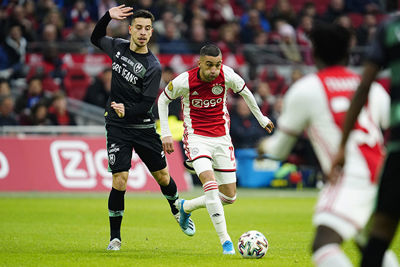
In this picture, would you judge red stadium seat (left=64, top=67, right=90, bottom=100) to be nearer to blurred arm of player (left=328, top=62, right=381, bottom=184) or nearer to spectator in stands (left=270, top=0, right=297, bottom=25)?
spectator in stands (left=270, top=0, right=297, bottom=25)

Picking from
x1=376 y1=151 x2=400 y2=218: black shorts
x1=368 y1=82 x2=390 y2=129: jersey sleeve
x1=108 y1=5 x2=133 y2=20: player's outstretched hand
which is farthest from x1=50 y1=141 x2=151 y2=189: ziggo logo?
x1=376 y1=151 x2=400 y2=218: black shorts

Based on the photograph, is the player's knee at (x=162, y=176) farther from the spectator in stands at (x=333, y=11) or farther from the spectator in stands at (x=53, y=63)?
the spectator in stands at (x=333, y=11)

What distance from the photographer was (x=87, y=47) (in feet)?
71.1

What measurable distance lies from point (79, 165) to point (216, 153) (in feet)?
29.8

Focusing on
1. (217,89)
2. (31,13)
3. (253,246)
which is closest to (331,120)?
(253,246)

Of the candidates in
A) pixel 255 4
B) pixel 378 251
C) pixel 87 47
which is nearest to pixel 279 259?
pixel 378 251

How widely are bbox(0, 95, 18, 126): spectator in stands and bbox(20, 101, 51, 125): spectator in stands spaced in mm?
250

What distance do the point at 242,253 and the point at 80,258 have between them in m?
1.82

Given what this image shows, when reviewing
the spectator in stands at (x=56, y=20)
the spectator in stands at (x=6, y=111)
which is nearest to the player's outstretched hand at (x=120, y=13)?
the spectator in stands at (x=6, y=111)

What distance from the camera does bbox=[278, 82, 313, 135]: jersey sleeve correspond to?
5047mm

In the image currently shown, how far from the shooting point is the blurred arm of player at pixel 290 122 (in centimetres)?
506

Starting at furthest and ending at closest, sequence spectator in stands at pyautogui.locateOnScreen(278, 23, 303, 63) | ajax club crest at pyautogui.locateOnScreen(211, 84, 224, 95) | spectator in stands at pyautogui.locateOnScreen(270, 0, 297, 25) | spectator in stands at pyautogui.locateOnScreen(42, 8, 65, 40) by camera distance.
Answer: spectator in stands at pyautogui.locateOnScreen(270, 0, 297, 25), spectator in stands at pyautogui.locateOnScreen(278, 23, 303, 63), spectator in stands at pyautogui.locateOnScreen(42, 8, 65, 40), ajax club crest at pyautogui.locateOnScreen(211, 84, 224, 95)

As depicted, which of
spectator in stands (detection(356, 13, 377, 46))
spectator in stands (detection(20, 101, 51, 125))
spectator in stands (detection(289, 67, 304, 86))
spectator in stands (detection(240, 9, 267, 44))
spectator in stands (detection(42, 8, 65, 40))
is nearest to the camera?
spectator in stands (detection(20, 101, 51, 125))

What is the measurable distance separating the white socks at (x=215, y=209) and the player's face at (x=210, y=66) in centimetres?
132
